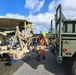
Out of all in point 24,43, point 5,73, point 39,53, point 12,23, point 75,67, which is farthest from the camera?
point 39,53

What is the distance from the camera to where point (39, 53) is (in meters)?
11.3

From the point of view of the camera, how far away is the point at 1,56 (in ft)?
34.8

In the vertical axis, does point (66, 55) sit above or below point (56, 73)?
above

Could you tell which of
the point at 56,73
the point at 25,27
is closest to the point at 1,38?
the point at 25,27

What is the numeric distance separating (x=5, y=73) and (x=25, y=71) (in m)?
0.91

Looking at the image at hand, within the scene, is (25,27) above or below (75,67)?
above

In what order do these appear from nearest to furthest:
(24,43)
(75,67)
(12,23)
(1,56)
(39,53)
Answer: (75,67)
(12,23)
(24,43)
(1,56)
(39,53)

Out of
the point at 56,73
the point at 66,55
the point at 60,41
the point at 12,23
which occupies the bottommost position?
the point at 56,73

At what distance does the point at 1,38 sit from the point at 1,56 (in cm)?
116

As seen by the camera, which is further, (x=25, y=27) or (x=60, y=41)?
(x=25, y=27)

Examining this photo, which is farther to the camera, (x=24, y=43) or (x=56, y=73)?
(x=24, y=43)

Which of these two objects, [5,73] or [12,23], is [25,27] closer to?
[12,23]

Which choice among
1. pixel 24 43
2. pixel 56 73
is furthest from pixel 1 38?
pixel 56 73

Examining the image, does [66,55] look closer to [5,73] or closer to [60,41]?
[60,41]
